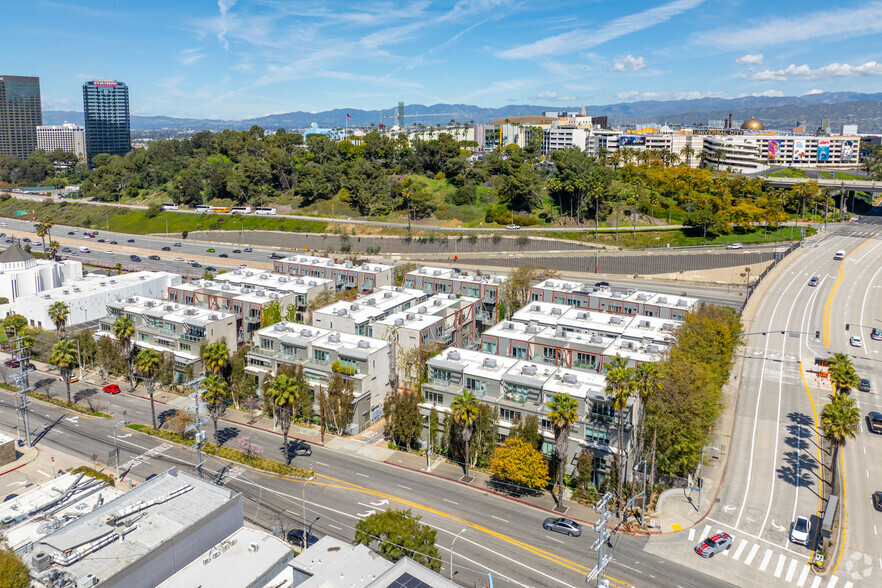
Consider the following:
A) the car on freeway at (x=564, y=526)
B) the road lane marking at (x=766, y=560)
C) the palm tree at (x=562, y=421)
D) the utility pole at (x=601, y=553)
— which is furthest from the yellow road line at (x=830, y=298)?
the utility pole at (x=601, y=553)

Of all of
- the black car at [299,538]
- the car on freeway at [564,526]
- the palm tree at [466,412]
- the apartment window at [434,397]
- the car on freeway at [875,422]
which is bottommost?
the black car at [299,538]

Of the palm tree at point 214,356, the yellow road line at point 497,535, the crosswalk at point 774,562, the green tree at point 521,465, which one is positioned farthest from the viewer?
the palm tree at point 214,356

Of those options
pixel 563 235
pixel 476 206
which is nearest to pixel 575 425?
pixel 563 235

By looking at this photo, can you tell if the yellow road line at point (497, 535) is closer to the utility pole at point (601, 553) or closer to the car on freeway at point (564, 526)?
the utility pole at point (601, 553)

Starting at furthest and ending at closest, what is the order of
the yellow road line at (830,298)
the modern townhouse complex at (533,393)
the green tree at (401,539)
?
the yellow road line at (830,298) → the modern townhouse complex at (533,393) → the green tree at (401,539)

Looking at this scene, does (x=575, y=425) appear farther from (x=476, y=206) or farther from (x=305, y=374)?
(x=476, y=206)

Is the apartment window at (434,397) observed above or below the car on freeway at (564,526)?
above

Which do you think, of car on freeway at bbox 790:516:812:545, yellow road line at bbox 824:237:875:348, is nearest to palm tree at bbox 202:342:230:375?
car on freeway at bbox 790:516:812:545

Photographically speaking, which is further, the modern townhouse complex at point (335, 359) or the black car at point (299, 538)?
the modern townhouse complex at point (335, 359)
